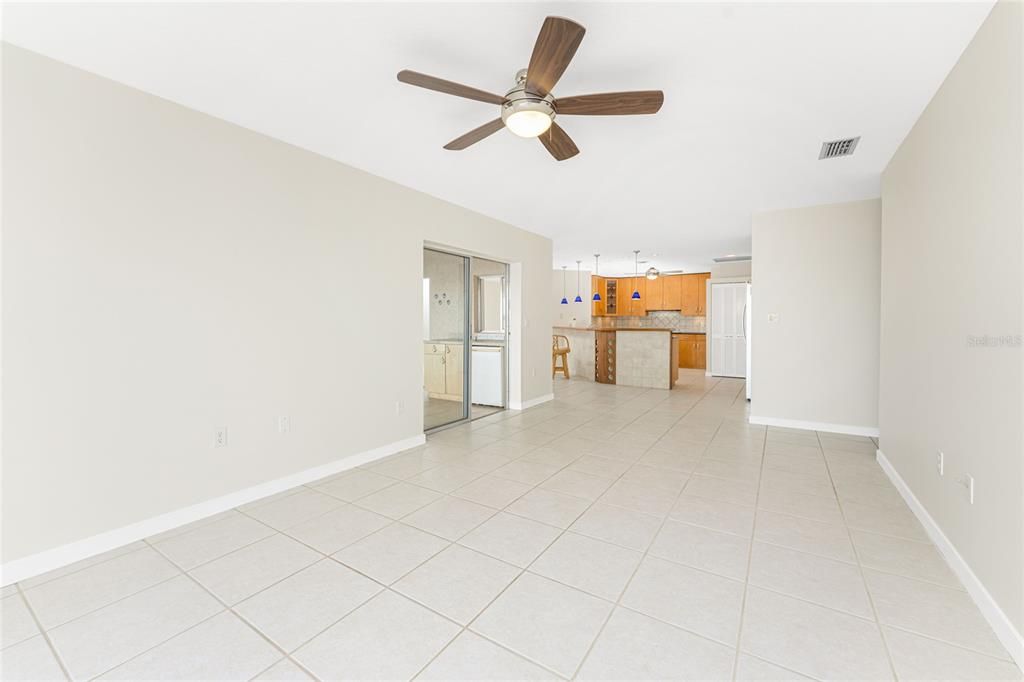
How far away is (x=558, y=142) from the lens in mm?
2535

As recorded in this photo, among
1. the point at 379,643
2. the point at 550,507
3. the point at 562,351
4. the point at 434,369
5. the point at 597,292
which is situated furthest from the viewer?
the point at 597,292

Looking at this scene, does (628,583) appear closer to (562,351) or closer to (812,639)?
(812,639)

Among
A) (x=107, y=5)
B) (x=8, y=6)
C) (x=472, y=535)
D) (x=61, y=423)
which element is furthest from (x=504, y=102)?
(x=61, y=423)

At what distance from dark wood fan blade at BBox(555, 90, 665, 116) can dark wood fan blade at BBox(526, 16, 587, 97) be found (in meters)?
0.15

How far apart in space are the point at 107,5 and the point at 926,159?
4261 mm

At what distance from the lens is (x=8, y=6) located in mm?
1797

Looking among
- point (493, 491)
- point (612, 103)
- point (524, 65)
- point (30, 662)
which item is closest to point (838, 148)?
point (612, 103)

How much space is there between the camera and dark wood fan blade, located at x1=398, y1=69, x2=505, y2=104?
1900 mm

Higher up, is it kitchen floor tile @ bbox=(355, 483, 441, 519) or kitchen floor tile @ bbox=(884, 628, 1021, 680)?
kitchen floor tile @ bbox=(355, 483, 441, 519)

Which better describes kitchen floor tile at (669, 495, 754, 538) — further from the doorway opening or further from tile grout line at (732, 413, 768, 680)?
the doorway opening

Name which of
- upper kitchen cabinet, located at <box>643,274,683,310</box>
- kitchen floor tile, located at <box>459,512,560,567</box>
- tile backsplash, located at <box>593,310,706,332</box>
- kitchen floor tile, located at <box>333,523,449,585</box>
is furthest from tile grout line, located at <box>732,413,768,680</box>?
upper kitchen cabinet, located at <box>643,274,683,310</box>

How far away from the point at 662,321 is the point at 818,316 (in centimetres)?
678

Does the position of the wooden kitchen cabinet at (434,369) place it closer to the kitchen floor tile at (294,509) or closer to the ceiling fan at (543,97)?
the kitchen floor tile at (294,509)

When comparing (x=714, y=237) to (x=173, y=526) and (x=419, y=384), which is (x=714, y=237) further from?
(x=173, y=526)
